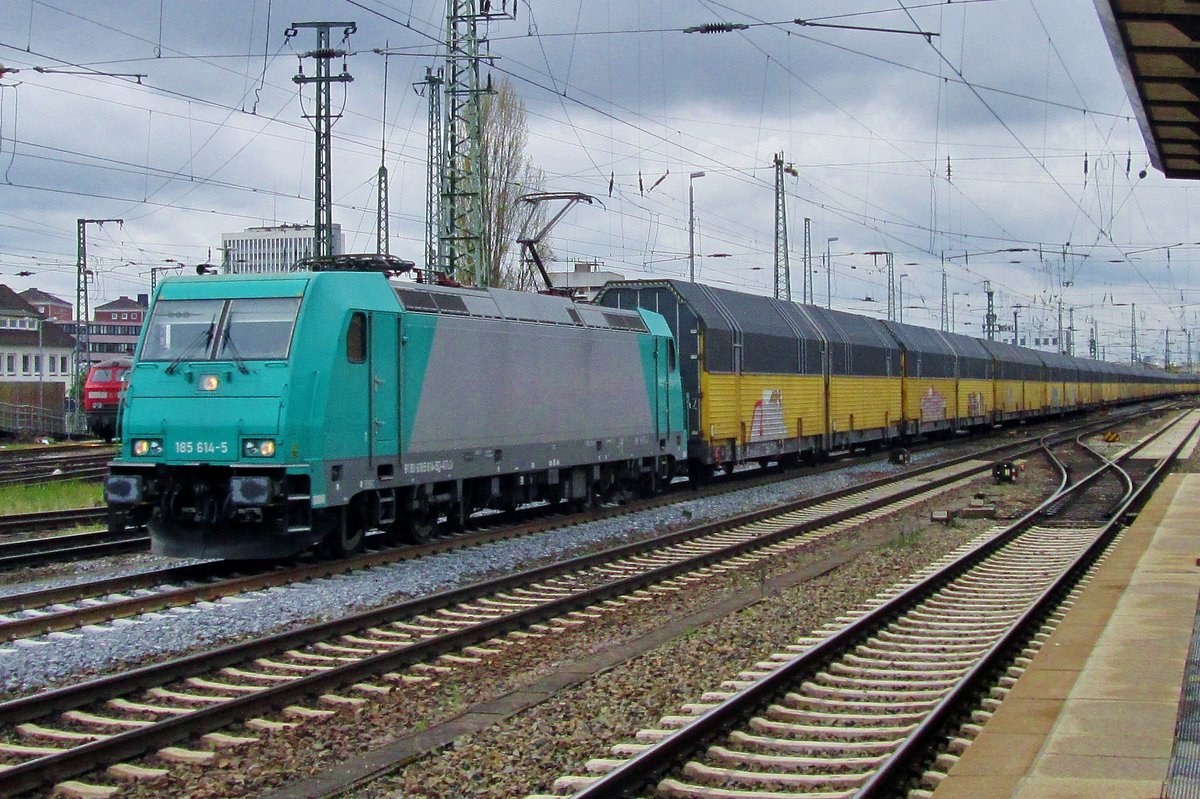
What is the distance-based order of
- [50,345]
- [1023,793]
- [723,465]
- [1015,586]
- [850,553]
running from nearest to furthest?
[1023,793] → [1015,586] → [850,553] → [723,465] → [50,345]

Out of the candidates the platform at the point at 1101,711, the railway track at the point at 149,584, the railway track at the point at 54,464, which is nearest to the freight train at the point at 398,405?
the railway track at the point at 149,584

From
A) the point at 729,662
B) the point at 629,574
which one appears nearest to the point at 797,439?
the point at 629,574

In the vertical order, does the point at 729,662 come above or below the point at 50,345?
below

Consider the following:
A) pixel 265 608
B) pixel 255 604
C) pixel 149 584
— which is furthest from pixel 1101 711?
pixel 149 584

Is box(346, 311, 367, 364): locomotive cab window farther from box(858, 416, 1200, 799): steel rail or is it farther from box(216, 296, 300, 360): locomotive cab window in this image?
box(858, 416, 1200, 799): steel rail

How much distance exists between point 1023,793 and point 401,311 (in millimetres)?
10151

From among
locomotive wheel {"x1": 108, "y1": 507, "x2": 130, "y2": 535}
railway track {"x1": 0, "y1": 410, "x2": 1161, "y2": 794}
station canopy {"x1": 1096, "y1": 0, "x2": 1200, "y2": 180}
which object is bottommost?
railway track {"x1": 0, "y1": 410, "x2": 1161, "y2": 794}

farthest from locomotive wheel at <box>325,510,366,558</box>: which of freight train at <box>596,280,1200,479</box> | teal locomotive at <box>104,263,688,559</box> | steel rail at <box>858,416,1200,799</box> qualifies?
freight train at <box>596,280,1200,479</box>

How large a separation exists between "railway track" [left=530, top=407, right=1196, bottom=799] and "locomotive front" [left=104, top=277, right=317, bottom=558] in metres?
5.75

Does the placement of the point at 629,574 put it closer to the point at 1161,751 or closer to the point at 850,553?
the point at 850,553

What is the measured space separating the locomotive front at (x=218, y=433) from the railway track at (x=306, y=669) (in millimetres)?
2421

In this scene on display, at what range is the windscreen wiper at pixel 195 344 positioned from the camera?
13492 millimetres

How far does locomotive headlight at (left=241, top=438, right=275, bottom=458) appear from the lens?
1271 centimetres

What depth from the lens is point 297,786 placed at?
666 centimetres
